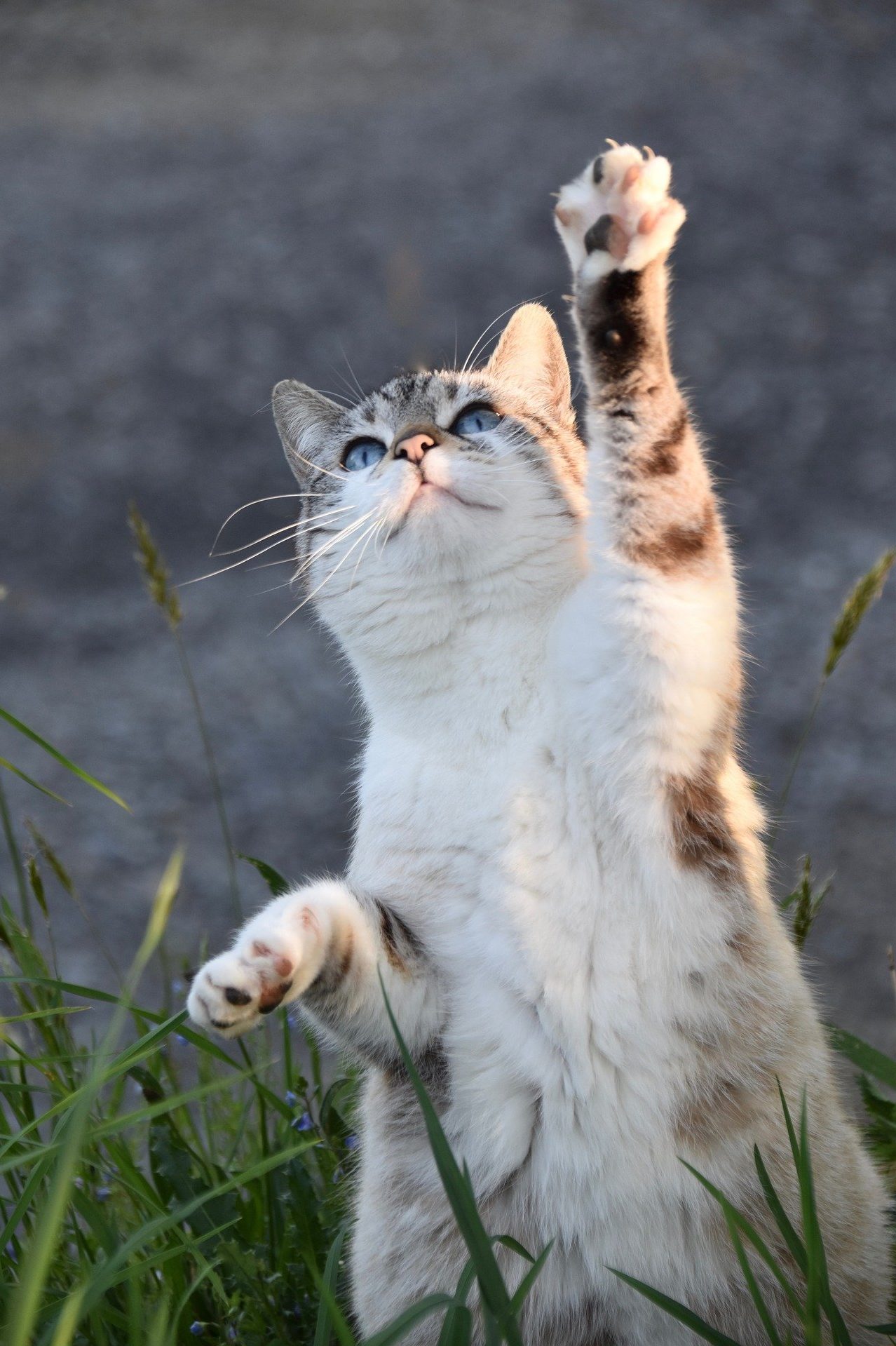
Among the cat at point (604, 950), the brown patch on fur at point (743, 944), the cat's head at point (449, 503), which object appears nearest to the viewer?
the cat at point (604, 950)

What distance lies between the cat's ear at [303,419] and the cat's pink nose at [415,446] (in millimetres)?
475

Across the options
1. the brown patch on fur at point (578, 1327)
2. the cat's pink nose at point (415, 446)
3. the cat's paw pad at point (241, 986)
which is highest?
the cat's pink nose at point (415, 446)

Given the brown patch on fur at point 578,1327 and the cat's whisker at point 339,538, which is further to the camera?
the cat's whisker at point 339,538

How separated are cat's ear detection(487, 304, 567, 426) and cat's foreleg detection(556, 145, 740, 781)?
72cm

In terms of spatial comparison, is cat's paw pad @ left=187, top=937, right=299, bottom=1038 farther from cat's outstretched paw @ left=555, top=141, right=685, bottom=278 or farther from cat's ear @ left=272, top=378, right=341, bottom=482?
cat's ear @ left=272, top=378, right=341, bottom=482

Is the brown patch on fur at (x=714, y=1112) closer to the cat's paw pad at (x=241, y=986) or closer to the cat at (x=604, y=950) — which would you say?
the cat at (x=604, y=950)

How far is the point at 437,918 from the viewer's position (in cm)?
157

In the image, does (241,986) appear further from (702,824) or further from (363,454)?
(363,454)

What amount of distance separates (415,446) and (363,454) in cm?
26

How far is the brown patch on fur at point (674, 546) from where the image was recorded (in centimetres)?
143

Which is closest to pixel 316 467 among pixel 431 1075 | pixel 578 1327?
pixel 431 1075

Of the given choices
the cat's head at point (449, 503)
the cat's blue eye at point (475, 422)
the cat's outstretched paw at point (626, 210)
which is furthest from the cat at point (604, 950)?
the cat's blue eye at point (475, 422)

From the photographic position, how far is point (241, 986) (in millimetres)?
1267

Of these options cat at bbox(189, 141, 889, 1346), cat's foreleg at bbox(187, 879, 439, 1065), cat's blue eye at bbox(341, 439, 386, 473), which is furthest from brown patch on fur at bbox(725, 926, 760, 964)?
cat's blue eye at bbox(341, 439, 386, 473)
